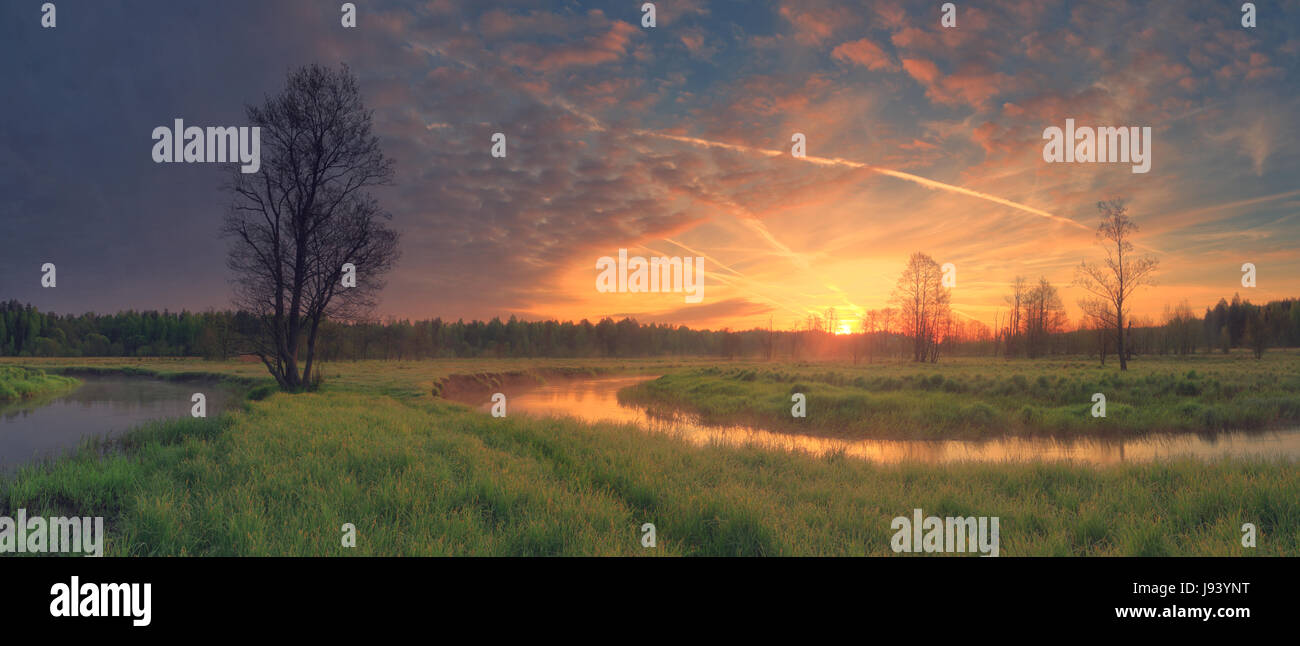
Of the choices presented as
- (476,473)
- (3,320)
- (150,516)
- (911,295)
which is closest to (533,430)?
(476,473)

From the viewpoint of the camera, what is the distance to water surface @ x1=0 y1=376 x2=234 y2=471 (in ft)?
53.9

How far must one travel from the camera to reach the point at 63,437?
1823cm

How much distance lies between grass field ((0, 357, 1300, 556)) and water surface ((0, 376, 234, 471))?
7.22m

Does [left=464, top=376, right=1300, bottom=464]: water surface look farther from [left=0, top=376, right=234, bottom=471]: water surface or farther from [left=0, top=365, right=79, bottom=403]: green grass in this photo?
[left=0, top=365, right=79, bottom=403]: green grass

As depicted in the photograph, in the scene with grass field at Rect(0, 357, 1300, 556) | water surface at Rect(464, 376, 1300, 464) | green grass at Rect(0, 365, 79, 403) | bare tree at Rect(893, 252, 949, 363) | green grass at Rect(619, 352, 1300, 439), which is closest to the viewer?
grass field at Rect(0, 357, 1300, 556)

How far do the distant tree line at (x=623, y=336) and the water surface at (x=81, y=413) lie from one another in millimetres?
4845

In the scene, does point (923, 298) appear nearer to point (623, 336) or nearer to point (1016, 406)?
point (1016, 406)

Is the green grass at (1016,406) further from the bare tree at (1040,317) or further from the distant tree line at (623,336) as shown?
the bare tree at (1040,317)

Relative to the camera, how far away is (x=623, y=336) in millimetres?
133500

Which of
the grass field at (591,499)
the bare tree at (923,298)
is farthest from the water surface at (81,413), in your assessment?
the bare tree at (923,298)

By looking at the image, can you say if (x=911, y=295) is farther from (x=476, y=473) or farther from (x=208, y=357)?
(x=208, y=357)

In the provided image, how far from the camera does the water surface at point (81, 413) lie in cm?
1643

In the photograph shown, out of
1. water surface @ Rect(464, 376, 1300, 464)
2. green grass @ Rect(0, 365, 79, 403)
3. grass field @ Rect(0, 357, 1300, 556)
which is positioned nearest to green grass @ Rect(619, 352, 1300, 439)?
water surface @ Rect(464, 376, 1300, 464)
